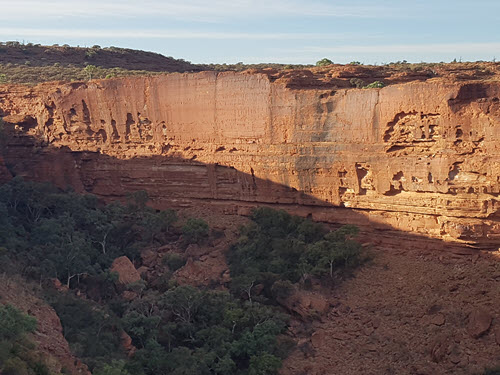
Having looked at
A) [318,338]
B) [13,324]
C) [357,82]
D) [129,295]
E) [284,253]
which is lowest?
[318,338]

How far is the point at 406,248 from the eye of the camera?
1809 cm

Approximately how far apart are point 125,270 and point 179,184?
4.16 m

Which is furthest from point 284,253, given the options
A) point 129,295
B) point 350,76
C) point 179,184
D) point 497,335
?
point 497,335

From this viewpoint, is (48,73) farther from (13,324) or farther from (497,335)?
(497,335)

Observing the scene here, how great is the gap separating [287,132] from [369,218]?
324 cm

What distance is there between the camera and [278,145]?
20.5 m

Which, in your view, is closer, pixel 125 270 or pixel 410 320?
pixel 410 320

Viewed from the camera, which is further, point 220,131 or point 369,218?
point 220,131

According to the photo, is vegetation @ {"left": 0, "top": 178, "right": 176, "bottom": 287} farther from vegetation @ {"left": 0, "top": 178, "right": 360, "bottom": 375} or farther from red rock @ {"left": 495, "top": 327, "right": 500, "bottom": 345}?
red rock @ {"left": 495, "top": 327, "right": 500, "bottom": 345}

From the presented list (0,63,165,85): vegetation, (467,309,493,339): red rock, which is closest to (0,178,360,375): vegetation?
(467,309,493,339): red rock

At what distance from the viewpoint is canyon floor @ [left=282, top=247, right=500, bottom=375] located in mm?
15055

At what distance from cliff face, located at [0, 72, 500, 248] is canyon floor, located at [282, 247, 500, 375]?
0.92 meters

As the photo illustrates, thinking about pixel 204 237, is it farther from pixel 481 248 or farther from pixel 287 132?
pixel 481 248

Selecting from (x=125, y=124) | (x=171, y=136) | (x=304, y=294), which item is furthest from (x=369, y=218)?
(x=125, y=124)
